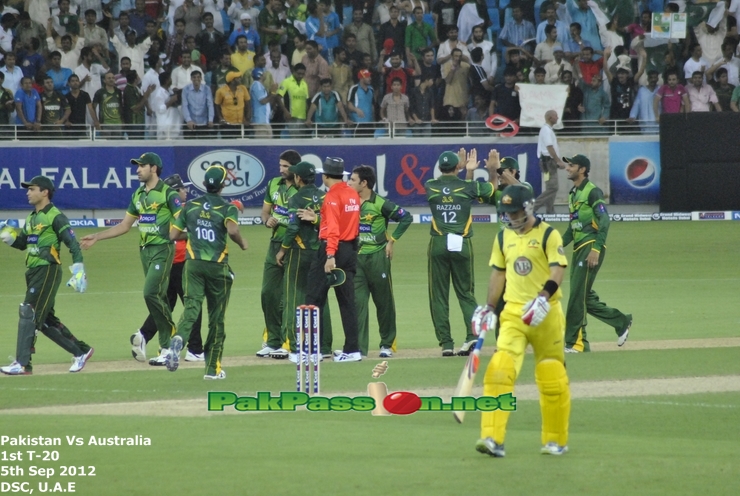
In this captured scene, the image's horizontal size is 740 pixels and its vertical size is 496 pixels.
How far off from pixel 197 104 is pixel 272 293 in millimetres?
12947

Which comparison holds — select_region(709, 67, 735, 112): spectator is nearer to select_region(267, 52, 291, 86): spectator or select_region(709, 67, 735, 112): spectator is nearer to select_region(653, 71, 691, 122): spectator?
select_region(653, 71, 691, 122): spectator

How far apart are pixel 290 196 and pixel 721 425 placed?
239 inches

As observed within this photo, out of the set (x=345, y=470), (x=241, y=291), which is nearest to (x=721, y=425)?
(x=345, y=470)

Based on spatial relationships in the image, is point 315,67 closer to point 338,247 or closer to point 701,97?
point 701,97

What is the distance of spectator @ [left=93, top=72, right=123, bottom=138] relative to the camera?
25.9 m

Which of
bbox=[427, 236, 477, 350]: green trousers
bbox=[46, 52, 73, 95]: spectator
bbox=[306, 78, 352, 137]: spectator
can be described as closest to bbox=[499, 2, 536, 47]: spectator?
bbox=[306, 78, 352, 137]: spectator

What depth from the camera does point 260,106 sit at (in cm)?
Answer: 2625

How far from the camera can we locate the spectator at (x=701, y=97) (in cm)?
2677

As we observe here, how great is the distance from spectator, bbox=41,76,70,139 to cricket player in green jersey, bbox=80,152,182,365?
1317cm

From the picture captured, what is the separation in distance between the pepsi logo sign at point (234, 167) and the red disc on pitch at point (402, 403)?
A: 16497mm

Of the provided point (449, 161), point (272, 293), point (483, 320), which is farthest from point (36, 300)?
point (483, 320)

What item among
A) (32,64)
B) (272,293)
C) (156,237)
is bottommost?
(272,293)

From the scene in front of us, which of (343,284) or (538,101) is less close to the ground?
(538,101)

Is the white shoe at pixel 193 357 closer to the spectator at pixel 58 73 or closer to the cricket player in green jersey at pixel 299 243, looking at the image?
the cricket player in green jersey at pixel 299 243
